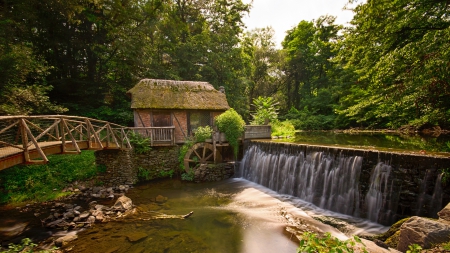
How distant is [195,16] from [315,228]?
94.6 ft

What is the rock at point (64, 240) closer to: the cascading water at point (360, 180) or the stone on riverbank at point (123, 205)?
the stone on riverbank at point (123, 205)

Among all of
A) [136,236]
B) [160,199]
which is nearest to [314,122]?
[160,199]

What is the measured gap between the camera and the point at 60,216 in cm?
804

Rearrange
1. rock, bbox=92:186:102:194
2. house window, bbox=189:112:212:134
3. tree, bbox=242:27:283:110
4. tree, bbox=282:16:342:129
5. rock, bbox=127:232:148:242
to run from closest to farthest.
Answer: rock, bbox=127:232:148:242, rock, bbox=92:186:102:194, house window, bbox=189:112:212:134, tree, bbox=282:16:342:129, tree, bbox=242:27:283:110

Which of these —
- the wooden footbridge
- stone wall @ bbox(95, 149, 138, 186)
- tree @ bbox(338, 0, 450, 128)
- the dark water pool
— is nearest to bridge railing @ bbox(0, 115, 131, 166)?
the wooden footbridge

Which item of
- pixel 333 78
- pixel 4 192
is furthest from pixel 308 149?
pixel 333 78

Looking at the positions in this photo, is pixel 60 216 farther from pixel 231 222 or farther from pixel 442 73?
pixel 442 73

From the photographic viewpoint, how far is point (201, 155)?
47.6 ft

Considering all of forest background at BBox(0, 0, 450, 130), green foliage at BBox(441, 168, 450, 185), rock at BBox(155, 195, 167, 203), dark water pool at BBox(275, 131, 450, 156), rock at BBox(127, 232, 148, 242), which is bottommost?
rock at BBox(127, 232, 148, 242)

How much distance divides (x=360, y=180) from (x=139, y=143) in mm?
12092

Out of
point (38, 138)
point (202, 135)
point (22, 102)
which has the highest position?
point (22, 102)

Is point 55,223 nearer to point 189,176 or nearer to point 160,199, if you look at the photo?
point 160,199

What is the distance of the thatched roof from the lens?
15305 millimetres

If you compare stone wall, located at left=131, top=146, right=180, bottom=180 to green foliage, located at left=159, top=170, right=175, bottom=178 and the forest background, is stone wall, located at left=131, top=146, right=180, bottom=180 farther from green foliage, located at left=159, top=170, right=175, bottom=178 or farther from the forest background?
the forest background
